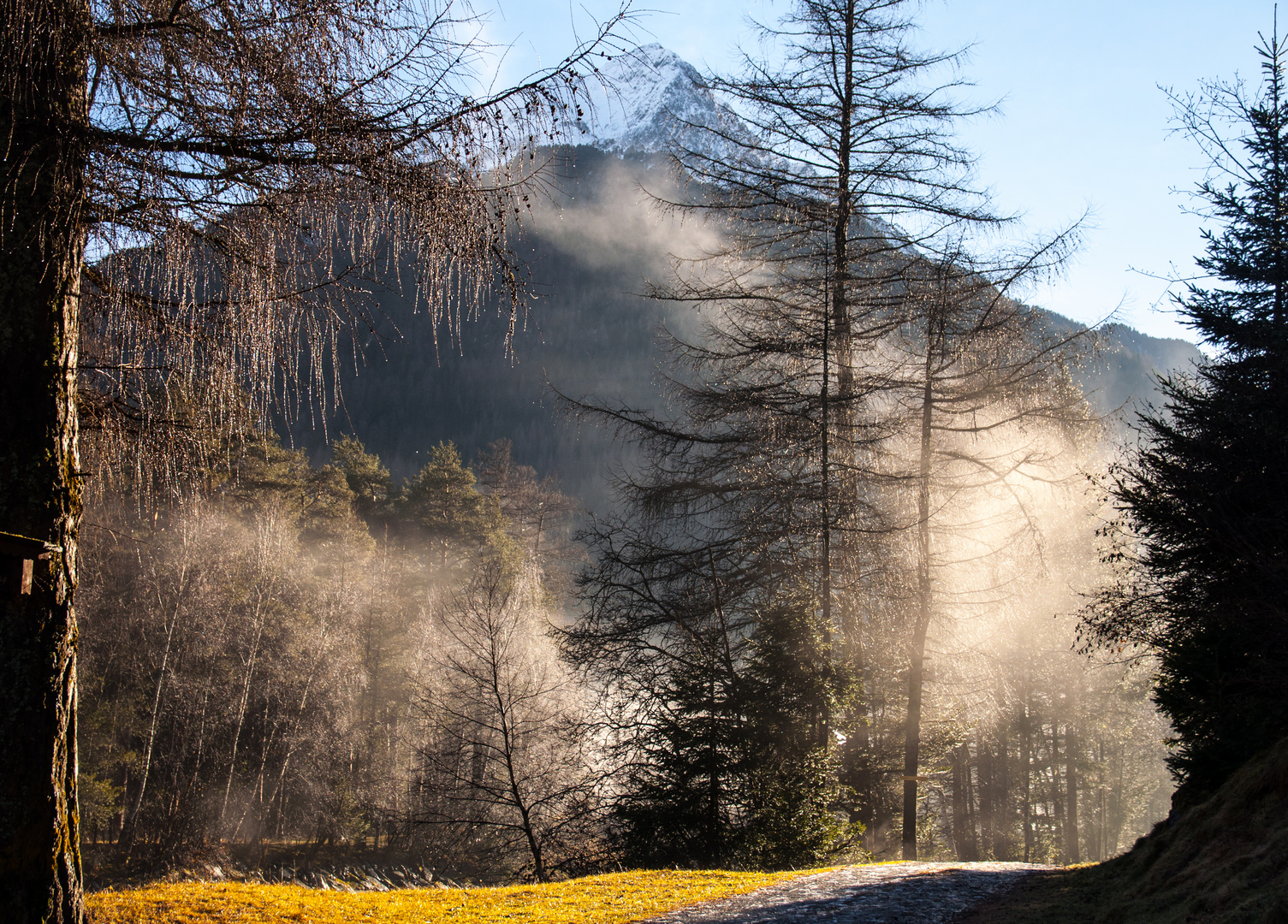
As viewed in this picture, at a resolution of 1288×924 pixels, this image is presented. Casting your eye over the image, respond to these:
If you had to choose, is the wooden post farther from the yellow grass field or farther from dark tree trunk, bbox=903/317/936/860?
dark tree trunk, bbox=903/317/936/860

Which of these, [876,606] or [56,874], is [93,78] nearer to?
[56,874]

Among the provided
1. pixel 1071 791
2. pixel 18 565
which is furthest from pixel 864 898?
pixel 1071 791

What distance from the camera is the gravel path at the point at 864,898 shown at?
569 centimetres

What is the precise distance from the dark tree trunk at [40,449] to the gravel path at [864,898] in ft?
14.0

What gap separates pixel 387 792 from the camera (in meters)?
23.7

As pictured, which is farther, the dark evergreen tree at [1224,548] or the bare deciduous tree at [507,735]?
the bare deciduous tree at [507,735]

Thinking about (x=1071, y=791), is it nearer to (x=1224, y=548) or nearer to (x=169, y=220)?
(x=1224, y=548)

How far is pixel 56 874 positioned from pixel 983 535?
12.8 meters

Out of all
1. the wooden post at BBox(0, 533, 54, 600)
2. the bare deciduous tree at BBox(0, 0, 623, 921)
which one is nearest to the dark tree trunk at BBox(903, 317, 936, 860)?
the bare deciduous tree at BBox(0, 0, 623, 921)

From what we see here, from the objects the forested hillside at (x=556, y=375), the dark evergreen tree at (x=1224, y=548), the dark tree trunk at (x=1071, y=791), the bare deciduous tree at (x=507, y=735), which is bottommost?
the dark tree trunk at (x=1071, y=791)

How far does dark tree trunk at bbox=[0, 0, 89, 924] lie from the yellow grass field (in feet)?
5.29

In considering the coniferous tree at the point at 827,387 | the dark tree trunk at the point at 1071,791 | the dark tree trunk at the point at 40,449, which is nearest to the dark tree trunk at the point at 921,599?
the coniferous tree at the point at 827,387

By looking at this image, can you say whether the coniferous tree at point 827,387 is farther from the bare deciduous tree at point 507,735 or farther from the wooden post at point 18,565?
the wooden post at point 18,565

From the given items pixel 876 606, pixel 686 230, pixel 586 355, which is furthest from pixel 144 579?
pixel 586 355
